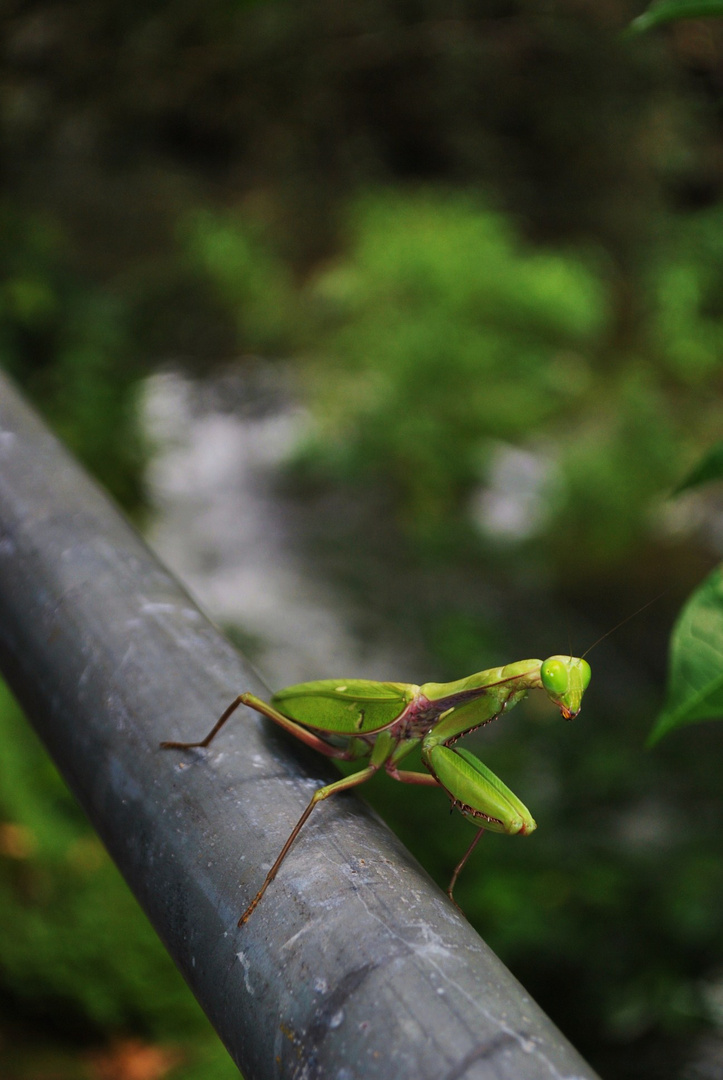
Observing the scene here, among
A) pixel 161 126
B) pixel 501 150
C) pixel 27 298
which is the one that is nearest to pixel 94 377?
pixel 27 298

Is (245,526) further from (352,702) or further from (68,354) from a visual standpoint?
(352,702)

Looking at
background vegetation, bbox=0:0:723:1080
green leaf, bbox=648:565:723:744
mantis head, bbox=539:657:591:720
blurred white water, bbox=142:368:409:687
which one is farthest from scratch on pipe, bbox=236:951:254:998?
blurred white water, bbox=142:368:409:687

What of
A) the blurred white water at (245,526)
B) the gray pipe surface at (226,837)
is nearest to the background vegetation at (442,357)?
the blurred white water at (245,526)

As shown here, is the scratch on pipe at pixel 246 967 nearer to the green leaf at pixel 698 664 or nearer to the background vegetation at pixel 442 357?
the green leaf at pixel 698 664

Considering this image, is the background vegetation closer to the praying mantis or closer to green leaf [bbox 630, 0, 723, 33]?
the praying mantis

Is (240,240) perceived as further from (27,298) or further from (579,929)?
(579,929)

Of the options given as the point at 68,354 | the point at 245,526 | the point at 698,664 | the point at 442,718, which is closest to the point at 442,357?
the point at 245,526
